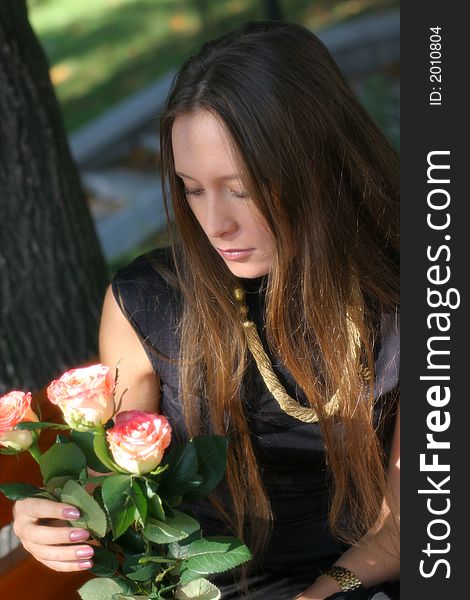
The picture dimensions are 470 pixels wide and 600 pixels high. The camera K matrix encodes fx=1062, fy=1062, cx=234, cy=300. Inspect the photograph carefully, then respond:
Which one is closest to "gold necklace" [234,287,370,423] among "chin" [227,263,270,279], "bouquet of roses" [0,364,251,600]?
"chin" [227,263,270,279]

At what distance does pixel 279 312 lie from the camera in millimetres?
2176

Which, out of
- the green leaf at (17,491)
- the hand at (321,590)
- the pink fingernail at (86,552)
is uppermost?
the green leaf at (17,491)

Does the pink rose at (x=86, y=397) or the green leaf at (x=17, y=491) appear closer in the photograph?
the pink rose at (x=86, y=397)

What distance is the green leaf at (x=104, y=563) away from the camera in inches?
71.2

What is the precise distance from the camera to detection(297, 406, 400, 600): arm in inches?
87.6

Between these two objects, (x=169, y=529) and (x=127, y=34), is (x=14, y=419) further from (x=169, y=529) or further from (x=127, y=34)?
(x=127, y=34)

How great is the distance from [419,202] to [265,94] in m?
0.35

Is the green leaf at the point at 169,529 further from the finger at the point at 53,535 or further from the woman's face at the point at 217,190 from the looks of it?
the woman's face at the point at 217,190

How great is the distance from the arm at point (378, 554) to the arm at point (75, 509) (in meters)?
0.53

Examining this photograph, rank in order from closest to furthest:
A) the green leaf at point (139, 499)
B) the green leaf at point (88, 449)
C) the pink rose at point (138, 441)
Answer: the pink rose at point (138, 441)
the green leaf at point (139, 499)
the green leaf at point (88, 449)

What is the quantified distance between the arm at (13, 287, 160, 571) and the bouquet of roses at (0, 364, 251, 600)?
3 cm

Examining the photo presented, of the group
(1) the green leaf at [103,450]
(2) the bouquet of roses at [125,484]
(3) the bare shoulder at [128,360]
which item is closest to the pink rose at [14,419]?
(2) the bouquet of roses at [125,484]

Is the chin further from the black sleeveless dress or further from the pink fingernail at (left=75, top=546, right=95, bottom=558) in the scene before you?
the pink fingernail at (left=75, top=546, right=95, bottom=558)

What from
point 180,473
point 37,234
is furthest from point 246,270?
point 37,234
